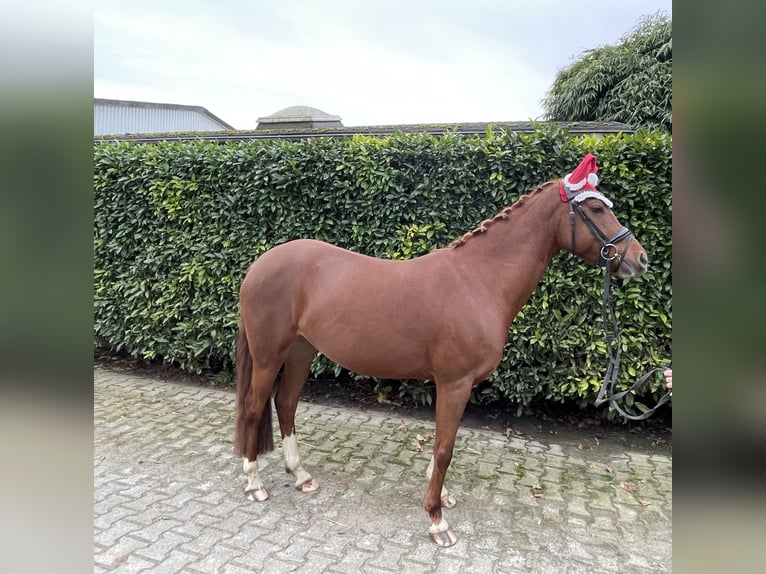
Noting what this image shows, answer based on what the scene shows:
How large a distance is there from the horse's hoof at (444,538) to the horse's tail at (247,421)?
1.34 metres

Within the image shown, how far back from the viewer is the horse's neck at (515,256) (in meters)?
2.56

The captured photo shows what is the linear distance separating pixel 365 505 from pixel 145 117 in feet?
62.7

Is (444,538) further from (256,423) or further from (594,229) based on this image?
(594,229)

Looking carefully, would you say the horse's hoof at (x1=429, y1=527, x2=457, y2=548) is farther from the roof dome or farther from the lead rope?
the roof dome

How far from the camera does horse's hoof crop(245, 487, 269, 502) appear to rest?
2989 mm

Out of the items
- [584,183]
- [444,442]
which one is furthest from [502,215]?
[444,442]

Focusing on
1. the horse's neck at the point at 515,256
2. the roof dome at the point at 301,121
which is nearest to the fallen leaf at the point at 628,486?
the horse's neck at the point at 515,256

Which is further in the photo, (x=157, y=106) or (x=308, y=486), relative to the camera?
(x=157, y=106)

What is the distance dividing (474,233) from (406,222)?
5.65ft

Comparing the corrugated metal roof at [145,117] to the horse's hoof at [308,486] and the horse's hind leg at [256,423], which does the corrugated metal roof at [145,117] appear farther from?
the horse's hoof at [308,486]

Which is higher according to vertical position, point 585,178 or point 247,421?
point 585,178

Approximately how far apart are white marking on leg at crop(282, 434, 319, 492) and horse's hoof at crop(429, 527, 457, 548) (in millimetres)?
994

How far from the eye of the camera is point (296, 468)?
320 cm
